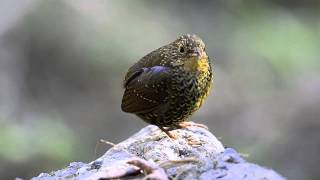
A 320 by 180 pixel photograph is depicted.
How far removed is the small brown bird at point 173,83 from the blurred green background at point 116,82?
379 cm

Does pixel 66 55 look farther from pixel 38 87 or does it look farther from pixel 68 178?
pixel 68 178

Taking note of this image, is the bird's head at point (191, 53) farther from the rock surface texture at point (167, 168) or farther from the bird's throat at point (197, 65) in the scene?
the rock surface texture at point (167, 168)

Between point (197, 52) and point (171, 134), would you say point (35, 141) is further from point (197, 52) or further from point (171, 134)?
point (197, 52)

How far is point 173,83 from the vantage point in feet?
15.9

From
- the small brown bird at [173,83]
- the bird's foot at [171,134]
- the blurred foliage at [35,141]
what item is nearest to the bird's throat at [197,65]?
the small brown bird at [173,83]

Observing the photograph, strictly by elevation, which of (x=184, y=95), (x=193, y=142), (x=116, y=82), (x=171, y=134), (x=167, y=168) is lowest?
(x=167, y=168)

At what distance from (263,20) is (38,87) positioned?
183 inches

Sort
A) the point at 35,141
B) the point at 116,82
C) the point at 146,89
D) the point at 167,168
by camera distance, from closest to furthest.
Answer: the point at 167,168 → the point at 146,89 → the point at 35,141 → the point at 116,82

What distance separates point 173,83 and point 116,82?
6211 mm

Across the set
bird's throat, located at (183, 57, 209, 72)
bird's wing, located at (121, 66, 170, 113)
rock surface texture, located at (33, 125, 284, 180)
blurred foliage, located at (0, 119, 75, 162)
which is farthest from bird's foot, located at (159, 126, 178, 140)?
blurred foliage, located at (0, 119, 75, 162)

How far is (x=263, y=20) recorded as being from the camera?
1376 cm

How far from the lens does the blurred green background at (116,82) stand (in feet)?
31.6

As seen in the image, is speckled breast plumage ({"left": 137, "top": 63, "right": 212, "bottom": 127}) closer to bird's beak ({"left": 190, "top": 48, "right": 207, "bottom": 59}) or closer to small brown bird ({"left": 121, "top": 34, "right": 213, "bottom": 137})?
small brown bird ({"left": 121, "top": 34, "right": 213, "bottom": 137})

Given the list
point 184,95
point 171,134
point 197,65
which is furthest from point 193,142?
point 197,65
